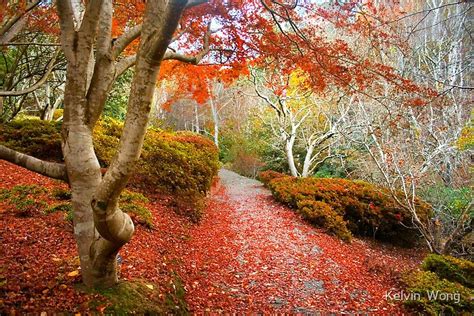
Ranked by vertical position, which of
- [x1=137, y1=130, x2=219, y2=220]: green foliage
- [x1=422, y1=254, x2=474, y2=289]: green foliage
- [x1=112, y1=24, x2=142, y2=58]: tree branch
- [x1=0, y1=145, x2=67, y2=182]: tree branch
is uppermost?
[x1=112, y1=24, x2=142, y2=58]: tree branch

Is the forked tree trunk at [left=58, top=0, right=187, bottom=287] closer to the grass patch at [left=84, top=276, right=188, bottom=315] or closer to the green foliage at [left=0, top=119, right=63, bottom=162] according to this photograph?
the grass patch at [left=84, top=276, right=188, bottom=315]

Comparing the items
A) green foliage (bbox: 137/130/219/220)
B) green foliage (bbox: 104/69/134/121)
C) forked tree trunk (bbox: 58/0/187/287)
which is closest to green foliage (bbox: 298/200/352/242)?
green foliage (bbox: 137/130/219/220)

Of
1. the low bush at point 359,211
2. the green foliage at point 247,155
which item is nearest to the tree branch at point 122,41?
the low bush at point 359,211

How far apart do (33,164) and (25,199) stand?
9.09ft

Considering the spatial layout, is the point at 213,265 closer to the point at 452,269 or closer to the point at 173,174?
the point at 173,174

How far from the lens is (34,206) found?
446cm

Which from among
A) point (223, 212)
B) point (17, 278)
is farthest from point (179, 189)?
point (17, 278)

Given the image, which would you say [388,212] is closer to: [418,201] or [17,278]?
[418,201]

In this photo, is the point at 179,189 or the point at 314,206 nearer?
the point at 179,189

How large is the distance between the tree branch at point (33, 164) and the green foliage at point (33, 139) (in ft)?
16.8

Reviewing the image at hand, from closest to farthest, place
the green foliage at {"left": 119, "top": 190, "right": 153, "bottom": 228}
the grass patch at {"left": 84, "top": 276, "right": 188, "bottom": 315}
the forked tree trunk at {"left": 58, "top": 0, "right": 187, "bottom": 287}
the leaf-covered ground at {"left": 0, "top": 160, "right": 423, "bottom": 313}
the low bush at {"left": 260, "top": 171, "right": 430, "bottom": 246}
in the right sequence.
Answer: the forked tree trunk at {"left": 58, "top": 0, "right": 187, "bottom": 287} < the grass patch at {"left": 84, "top": 276, "right": 188, "bottom": 315} < the leaf-covered ground at {"left": 0, "top": 160, "right": 423, "bottom": 313} < the green foliage at {"left": 119, "top": 190, "right": 153, "bottom": 228} < the low bush at {"left": 260, "top": 171, "right": 430, "bottom": 246}

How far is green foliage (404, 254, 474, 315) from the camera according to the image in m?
4.05

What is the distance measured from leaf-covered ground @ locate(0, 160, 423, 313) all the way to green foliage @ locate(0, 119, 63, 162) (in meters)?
0.64

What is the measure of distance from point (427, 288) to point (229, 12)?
19.2 ft
